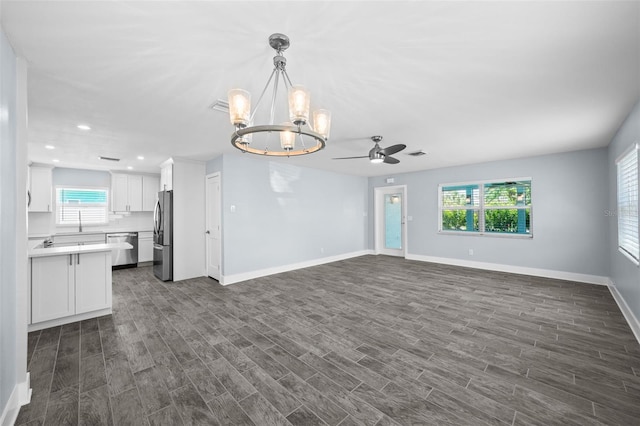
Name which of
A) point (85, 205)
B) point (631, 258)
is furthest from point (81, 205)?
point (631, 258)

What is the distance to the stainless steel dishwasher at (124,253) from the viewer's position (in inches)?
244

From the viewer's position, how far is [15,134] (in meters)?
1.83

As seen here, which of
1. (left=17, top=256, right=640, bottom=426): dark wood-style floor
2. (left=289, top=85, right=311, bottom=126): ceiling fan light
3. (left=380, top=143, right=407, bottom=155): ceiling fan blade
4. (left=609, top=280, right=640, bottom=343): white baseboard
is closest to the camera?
(left=289, top=85, right=311, bottom=126): ceiling fan light

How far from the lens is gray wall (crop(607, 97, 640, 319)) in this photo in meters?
2.89

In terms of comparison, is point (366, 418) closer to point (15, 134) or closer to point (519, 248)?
point (15, 134)

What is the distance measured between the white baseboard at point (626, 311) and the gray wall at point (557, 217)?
0.70m

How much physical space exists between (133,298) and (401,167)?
6.19 metres

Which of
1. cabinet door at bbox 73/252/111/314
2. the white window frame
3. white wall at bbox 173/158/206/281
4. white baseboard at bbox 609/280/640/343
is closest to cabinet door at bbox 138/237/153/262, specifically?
the white window frame

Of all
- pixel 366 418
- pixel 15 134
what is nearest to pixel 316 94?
pixel 15 134

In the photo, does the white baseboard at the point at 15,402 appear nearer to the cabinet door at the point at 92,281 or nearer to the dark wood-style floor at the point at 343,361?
the dark wood-style floor at the point at 343,361

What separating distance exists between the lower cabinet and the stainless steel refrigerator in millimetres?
1629

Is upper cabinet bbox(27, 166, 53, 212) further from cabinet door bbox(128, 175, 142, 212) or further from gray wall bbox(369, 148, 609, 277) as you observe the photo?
gray wall bbox(369, 148, 609, 277)

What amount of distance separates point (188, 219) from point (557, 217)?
7441 millimetres

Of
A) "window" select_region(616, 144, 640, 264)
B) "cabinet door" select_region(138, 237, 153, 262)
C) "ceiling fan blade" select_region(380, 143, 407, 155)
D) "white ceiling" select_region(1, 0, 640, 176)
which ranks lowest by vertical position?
"cabinet door" select_region(138, 237, 153, 262)
